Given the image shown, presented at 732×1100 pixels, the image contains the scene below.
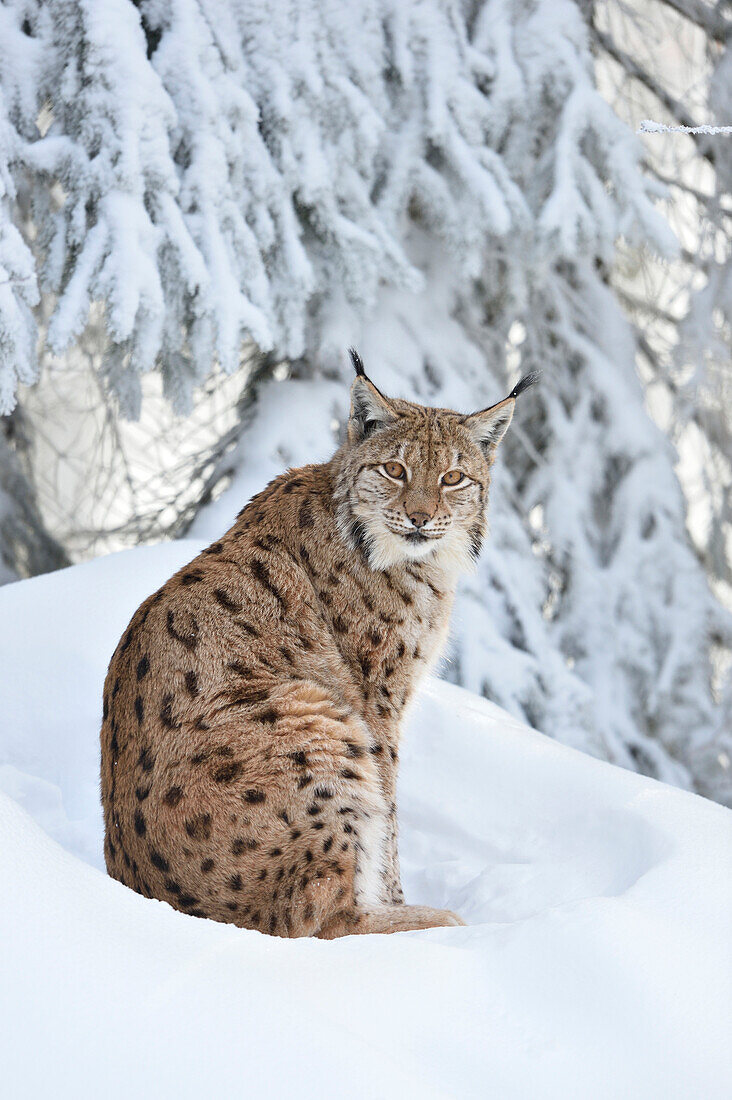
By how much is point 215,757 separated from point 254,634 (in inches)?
16.0

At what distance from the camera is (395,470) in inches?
127

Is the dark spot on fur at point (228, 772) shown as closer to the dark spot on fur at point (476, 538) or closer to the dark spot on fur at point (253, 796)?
the dark spot on fur at point (253, 796)

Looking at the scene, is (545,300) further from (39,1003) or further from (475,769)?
(39,1003)

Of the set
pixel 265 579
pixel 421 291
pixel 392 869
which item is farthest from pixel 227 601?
pixel 421 291

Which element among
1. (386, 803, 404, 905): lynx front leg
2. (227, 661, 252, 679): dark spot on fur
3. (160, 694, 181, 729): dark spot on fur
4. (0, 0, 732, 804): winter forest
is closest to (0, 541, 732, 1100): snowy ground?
(386, 803, 404, 905): lynx front leg

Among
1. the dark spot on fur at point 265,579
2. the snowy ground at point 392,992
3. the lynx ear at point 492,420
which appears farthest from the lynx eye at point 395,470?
the snowy ground at point 392,992

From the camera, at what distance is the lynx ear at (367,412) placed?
3.29 meters

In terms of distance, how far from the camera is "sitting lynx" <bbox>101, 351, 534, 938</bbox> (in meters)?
2.50

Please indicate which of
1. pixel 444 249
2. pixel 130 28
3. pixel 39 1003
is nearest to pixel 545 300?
pixel 444 249

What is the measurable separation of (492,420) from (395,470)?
0.39 m

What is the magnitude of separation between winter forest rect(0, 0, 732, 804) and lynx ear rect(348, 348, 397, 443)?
3.68 ft

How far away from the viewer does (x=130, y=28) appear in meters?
4.15

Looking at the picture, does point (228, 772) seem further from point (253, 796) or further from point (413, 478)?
point (413, 478)

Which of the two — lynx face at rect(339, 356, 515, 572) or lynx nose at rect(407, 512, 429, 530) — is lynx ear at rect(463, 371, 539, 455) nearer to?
lynx face at rect(339, 356, 515, 572)
